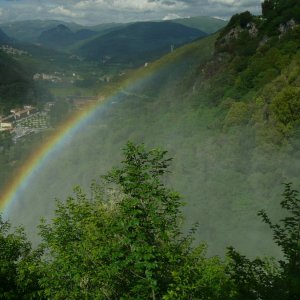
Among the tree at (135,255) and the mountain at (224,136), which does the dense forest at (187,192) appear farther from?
the mountain at (224,136)

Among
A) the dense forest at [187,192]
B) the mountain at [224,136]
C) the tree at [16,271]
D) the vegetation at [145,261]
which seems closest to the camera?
the vegetation at [145,261]

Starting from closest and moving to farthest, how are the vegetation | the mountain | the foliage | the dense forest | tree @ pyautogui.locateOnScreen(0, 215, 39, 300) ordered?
1. the vegetation
2. the dense forest
3. tree @ pyautogui.locateOnScreen(0, 215, 39, 300)
4. the mountain
5. the foliage

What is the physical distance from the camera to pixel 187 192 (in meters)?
56.9

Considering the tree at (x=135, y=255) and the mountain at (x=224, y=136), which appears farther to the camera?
the mountain at (x=224, y=136)

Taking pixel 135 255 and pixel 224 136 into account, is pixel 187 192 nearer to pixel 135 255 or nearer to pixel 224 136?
pixel 224 136

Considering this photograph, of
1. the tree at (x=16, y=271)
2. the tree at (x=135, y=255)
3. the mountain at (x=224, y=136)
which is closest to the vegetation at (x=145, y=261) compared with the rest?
the tree at (x=135, y=255)

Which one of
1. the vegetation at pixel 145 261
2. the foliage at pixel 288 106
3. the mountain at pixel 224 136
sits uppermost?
the vegetation at pixel 145 261

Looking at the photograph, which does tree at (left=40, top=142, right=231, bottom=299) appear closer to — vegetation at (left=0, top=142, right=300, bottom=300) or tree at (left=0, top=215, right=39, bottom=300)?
vegetation at (left=0, top=142, right=300, bottom=300)

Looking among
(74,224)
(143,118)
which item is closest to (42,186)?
(143,118)

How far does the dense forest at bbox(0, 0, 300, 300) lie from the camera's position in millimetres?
13039

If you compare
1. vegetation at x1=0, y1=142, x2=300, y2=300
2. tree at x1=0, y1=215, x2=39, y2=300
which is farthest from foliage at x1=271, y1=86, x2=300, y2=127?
vegetation at x1=0, y1=142, x2=300, y2=300

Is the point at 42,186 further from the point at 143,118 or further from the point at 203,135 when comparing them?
the point at 203,135

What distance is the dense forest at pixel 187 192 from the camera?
1304cm

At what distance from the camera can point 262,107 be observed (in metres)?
57.9
